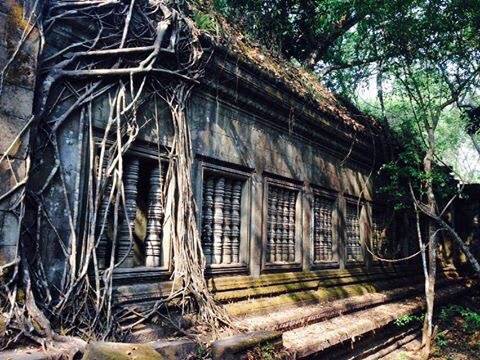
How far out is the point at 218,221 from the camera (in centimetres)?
536

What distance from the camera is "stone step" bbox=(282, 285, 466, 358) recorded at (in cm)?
502

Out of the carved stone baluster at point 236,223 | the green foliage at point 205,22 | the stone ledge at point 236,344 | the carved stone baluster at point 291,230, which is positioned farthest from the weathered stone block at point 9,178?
the carved stone baluster at point 291,230

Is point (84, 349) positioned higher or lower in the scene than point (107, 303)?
lower

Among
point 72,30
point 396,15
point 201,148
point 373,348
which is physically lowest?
point 373,348

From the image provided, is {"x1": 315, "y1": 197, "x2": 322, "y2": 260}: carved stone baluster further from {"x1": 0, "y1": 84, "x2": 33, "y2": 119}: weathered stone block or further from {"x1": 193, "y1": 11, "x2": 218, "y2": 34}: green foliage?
{"x1": 0, "y1": 84, "x2": 33, "y2": 119}: weathered stone block

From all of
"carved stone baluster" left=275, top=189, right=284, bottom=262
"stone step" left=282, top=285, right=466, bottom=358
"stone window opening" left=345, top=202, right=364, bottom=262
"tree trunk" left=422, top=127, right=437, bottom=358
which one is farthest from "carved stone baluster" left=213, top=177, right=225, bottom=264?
"tree trunk" left=422, top=127, right=437, bottom=358

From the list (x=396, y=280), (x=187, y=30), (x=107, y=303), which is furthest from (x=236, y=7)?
(x=107, y=303)

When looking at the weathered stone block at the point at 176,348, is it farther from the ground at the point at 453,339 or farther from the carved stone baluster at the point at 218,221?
the ground at the point at 453,339

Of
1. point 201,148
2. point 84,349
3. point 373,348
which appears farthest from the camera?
point 373,348

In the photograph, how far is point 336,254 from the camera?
8016 millimetres

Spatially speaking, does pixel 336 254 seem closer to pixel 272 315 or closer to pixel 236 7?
pixel 272 315

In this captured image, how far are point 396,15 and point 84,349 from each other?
7.33 m

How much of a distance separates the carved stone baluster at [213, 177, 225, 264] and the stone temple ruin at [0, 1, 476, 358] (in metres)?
0.01

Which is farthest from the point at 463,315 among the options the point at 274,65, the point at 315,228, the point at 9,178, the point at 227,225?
the point at 9,178
